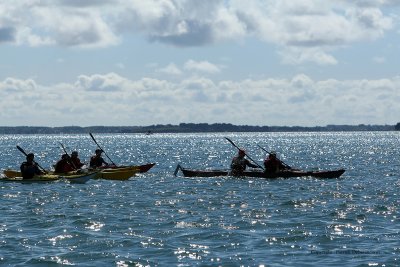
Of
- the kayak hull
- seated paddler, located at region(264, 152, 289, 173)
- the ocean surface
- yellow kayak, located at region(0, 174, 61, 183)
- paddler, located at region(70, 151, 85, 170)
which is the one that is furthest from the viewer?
seated paddler, located at region(264, 152, 289, 173)

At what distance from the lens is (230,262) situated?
720 inches

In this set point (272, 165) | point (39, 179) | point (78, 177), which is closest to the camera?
point (39, 179)

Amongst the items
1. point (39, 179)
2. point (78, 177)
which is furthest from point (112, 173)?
point (39, 179)

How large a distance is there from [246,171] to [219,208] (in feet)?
46.7

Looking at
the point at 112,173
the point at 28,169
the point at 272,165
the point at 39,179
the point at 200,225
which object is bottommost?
the point at 200,225

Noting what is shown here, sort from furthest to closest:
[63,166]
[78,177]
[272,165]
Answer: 1. [272,165]
2. [63,166]
3. [78,177]

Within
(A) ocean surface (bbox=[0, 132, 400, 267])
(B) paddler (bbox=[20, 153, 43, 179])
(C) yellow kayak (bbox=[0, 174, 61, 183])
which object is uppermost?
(B) paddler (bbox=[20, 153, 43, 179])

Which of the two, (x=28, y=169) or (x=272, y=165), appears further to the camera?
(x=272, y=165)

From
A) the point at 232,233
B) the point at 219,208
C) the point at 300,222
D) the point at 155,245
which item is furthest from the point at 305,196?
the point at 155,245

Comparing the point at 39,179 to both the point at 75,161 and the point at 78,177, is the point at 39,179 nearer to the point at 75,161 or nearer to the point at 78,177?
the point at 78,177

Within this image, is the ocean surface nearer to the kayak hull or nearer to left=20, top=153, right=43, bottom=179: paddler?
left=20, top=153, right=43, bottom=179: paddler

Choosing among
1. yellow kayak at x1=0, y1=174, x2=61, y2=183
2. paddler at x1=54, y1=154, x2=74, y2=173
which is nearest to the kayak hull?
yellow kayak at x1=0, y1=174, x2=61, y2=183

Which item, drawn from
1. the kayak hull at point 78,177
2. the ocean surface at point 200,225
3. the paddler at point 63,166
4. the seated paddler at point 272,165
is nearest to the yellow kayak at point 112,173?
the paddler at point 63,166

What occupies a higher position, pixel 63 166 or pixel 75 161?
pixel 75 161
